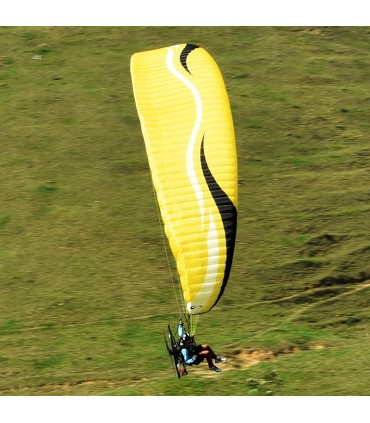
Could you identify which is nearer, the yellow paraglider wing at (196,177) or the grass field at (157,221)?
the yellow paraglider wing at (196,177)

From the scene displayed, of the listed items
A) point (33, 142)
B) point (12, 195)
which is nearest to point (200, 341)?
point (12, 195)

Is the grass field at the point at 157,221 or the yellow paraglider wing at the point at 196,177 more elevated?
the yellow paraglider wing at the point at 196,177

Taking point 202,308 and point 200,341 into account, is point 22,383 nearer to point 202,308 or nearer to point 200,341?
point 200,341

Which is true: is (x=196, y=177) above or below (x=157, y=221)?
above

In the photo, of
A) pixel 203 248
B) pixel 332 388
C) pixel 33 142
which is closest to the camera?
pixel 203 248

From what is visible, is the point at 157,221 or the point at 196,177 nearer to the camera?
the point at 196,177

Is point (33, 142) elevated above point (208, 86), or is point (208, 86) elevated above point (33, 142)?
point (208, 86)
